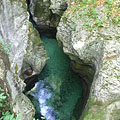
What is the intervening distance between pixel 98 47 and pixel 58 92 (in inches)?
175

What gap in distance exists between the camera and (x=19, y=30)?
536 centimetres

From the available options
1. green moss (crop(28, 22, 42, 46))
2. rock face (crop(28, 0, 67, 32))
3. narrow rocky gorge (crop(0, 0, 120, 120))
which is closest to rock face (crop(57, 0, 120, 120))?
narrow rocky gorge (crop(0, 0, 120, 120))

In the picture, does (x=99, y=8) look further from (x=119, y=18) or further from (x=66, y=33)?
(x=66, y=33)

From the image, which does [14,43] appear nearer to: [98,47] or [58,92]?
[98,47]

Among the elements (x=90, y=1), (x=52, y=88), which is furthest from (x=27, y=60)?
(x=90, y=1)

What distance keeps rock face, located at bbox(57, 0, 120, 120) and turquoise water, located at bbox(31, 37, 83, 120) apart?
1.71m

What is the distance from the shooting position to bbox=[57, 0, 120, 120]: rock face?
505 cm

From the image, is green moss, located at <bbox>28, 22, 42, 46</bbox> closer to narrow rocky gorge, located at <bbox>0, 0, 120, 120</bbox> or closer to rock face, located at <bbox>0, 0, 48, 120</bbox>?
narrow rocky gorge, located at <bbox>0, 0, 120, 120</bbox>

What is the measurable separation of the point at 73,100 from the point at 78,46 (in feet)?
12.5

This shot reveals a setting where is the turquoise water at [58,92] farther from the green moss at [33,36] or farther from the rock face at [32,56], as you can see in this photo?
the green moss at [33,36]

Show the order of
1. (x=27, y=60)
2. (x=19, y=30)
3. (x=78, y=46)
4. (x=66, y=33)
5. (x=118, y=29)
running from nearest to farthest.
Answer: (x=19, y=30) < (x=118, y=29) < (x=78, y=46) < (x=66, y=33) < (x=27, y=60)

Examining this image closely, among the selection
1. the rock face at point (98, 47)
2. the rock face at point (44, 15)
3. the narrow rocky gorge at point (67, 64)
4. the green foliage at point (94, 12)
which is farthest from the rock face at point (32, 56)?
the rock face at point (44, 15)

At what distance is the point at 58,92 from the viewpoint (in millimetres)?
9242

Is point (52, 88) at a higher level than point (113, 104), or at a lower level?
lower
